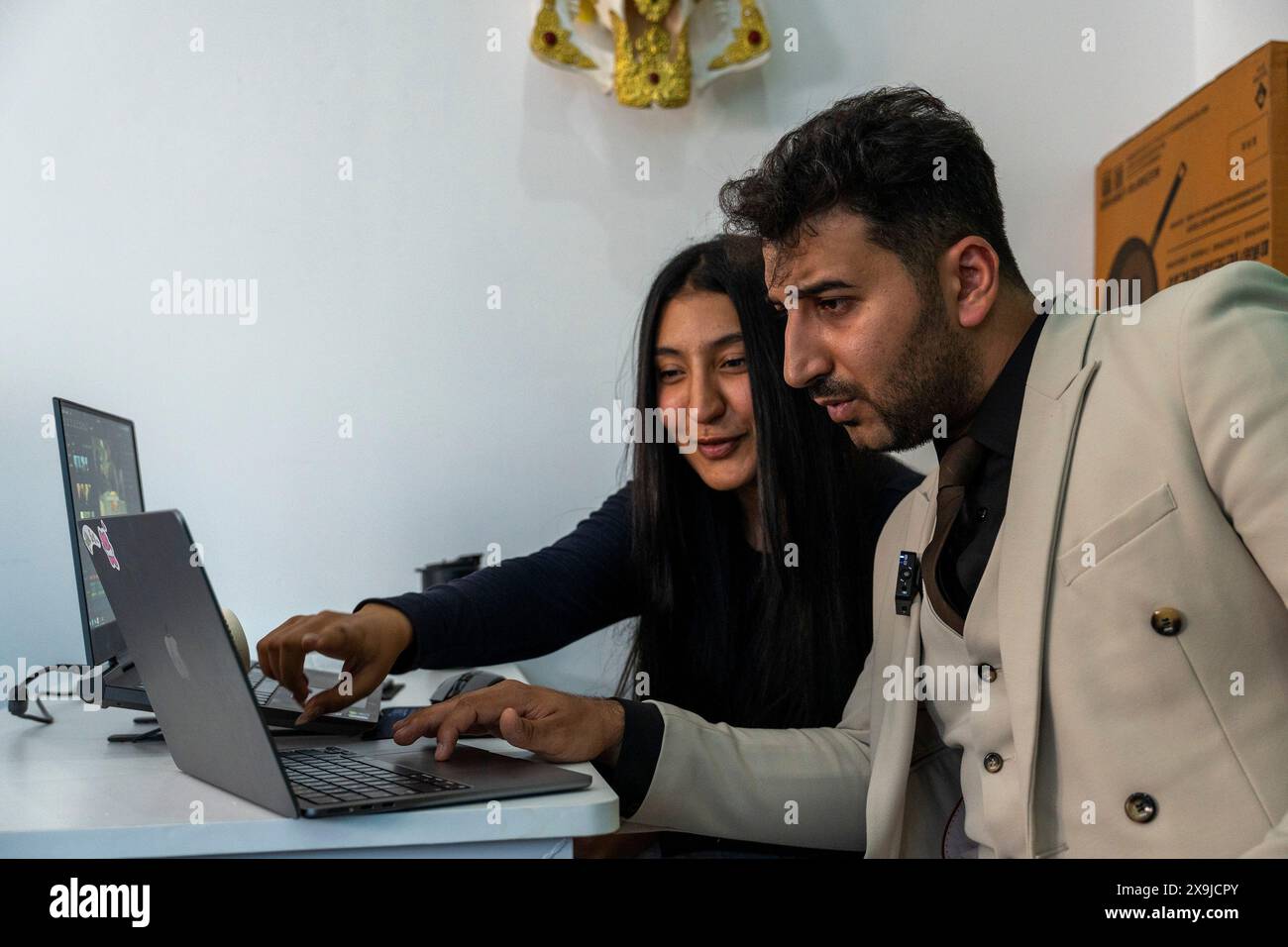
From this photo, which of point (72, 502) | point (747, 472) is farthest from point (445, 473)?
point (72, 502)

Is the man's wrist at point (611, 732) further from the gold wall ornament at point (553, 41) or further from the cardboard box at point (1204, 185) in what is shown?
the gold wall ornament at point (553, 41)

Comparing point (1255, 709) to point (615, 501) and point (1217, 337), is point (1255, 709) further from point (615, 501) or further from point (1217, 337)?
point (615, 501)

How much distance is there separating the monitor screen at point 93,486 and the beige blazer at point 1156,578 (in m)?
0.92

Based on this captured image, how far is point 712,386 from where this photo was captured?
5.27 feet

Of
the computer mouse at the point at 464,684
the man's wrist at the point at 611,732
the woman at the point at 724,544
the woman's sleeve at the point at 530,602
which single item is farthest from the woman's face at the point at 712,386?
the man's wrist at the point at 611,732

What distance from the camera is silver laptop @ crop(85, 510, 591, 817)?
78cm

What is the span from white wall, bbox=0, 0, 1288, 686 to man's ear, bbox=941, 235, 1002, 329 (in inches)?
41.3

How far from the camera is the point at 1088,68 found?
2.24 metres

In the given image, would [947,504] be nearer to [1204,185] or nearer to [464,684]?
[464,684]

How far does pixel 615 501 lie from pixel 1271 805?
1015 mm

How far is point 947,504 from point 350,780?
619mm

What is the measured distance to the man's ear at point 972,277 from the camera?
1165 millimetres

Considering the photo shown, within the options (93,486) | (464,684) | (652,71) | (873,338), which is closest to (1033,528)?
(873,338)

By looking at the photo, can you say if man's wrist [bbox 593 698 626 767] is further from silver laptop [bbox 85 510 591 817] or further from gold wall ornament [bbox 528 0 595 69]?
gold wall ornament [bbox 528 0 595 69]
